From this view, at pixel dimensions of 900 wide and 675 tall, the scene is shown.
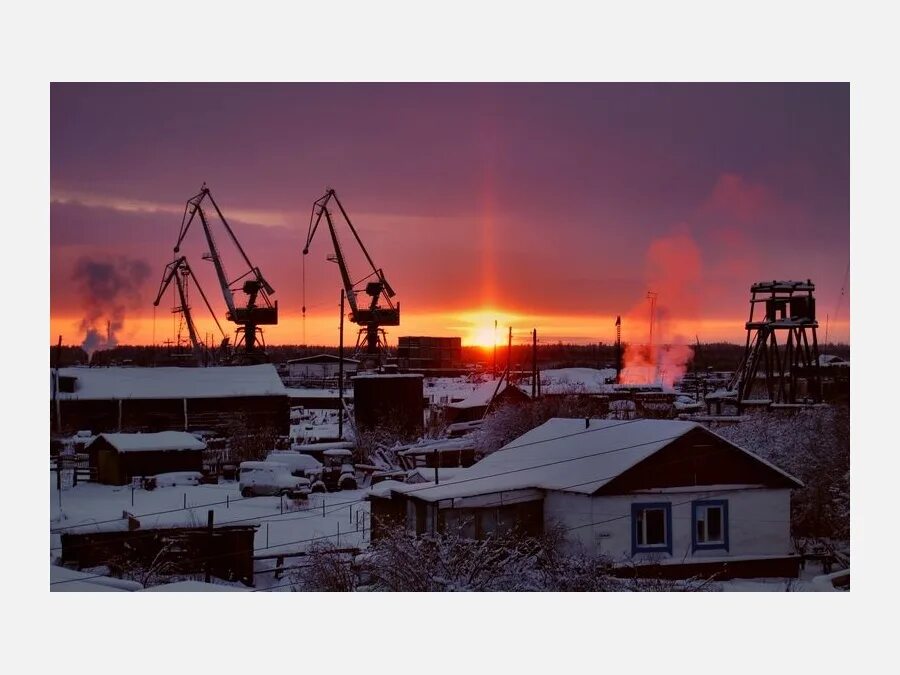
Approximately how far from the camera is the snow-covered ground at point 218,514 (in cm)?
701

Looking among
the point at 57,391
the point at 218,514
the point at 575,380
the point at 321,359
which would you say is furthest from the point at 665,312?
the point at 57,391

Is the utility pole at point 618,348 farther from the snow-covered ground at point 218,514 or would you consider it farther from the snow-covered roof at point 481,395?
the snow-covered ground at point 218,514

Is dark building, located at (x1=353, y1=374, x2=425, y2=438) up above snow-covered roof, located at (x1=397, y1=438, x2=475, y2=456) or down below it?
above

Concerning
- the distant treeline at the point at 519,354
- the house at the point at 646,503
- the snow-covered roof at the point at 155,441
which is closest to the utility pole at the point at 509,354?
the distant treeline at the point at 519,354

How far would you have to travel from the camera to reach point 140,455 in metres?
7.46

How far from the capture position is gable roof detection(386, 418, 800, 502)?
23.2ft

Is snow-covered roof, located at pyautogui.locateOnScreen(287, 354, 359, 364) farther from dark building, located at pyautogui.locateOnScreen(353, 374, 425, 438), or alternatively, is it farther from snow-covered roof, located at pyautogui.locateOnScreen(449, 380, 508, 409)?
snow-covered roof, located at pyautogui.locateOnScreen(449, 380, 508, 409)

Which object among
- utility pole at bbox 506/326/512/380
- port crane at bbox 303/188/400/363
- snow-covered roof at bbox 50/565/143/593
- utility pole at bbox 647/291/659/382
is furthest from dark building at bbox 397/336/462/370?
snow-covered roof at bbox 50/565/143/593

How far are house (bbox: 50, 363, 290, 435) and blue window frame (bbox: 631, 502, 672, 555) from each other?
9.55ft

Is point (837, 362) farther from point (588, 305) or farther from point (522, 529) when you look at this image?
point (522, 529)

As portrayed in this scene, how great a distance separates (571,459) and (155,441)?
3249 millimetres

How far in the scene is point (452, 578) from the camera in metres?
6.83

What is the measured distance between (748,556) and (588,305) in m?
2.24
